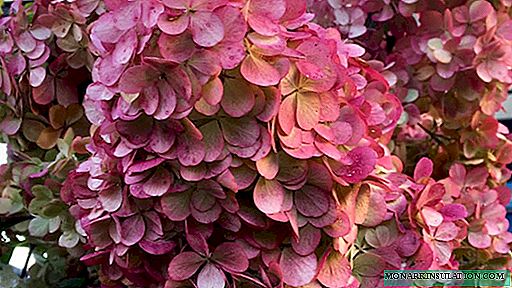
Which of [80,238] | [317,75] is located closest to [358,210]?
[317,75]

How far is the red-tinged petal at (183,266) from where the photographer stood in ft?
1.59

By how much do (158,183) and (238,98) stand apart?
8cm

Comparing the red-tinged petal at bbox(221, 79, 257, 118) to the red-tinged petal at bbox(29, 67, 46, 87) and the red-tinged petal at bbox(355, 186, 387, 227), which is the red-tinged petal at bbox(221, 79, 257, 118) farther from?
the red-tinged petal at bbox(29, 67, 46, 87)

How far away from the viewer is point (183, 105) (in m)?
0.46

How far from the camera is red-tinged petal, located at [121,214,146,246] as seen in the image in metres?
0.49

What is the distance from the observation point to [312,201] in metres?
0.50

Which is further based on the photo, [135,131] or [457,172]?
[457,172]

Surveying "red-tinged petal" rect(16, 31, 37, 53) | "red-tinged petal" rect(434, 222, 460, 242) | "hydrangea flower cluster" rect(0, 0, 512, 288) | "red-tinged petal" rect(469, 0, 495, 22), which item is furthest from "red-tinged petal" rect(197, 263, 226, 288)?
"red-tinged petal" rect(469, 0, 495, 22)

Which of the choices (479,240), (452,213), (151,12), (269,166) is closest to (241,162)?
(269,166)

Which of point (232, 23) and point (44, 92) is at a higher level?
point (232, 23)

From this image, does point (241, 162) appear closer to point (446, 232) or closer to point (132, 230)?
point (132, 230)

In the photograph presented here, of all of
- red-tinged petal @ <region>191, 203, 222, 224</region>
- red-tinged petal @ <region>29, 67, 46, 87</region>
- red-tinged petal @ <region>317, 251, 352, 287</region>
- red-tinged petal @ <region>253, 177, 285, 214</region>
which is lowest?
red-tinged petal @ <region>317, 251, 352, 287</region>

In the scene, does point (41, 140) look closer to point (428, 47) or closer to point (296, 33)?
point (296, 33)

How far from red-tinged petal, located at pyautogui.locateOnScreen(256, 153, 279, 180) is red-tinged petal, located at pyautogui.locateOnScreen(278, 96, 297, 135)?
2 centimetres
